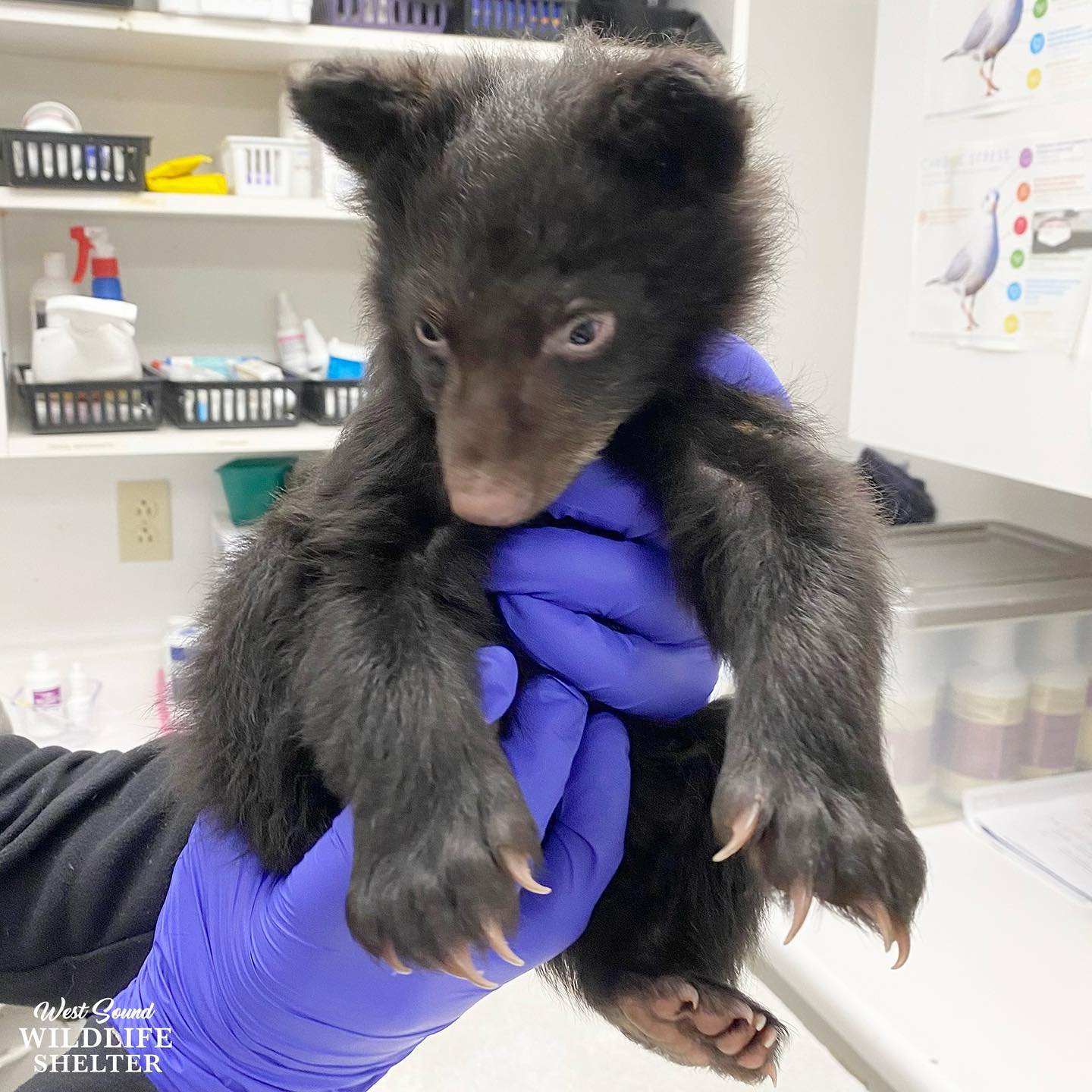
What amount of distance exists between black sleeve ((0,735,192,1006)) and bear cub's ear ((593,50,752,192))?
3.44 feet

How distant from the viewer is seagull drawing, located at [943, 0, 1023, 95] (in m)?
1.74

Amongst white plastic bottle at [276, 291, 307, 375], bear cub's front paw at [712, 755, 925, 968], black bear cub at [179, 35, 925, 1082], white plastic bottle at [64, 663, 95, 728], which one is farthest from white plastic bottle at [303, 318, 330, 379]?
bear cub's front paw at [712, 755, 925, 968]

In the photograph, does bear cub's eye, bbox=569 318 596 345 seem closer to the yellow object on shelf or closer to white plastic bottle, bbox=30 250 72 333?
the yellow object on shelf

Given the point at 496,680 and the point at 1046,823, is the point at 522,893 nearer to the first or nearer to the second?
the point at 496,680

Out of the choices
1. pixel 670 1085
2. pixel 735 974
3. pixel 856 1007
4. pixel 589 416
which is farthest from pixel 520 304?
pixel 670 1085

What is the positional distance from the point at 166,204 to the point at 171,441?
54 centimetres

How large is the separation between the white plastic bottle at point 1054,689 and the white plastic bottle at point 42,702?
2315 mm

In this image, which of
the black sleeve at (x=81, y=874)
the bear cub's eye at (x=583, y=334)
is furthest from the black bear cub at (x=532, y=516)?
the black sleeve at (x=81, y=874)

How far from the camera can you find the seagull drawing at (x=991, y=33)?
1743 mm

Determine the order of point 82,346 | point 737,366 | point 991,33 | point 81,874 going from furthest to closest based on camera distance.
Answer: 1. point 82,346
2. point 991,33
3. point 81,874
4. point 737,366

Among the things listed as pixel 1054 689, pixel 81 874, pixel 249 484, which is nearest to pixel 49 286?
pixel 249 484

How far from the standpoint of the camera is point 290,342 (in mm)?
2688

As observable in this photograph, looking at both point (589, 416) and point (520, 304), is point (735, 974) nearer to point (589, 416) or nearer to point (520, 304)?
point (589, 416)

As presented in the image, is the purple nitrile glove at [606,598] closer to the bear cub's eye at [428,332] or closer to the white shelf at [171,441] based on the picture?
the bear cub's eye at [428,332]
